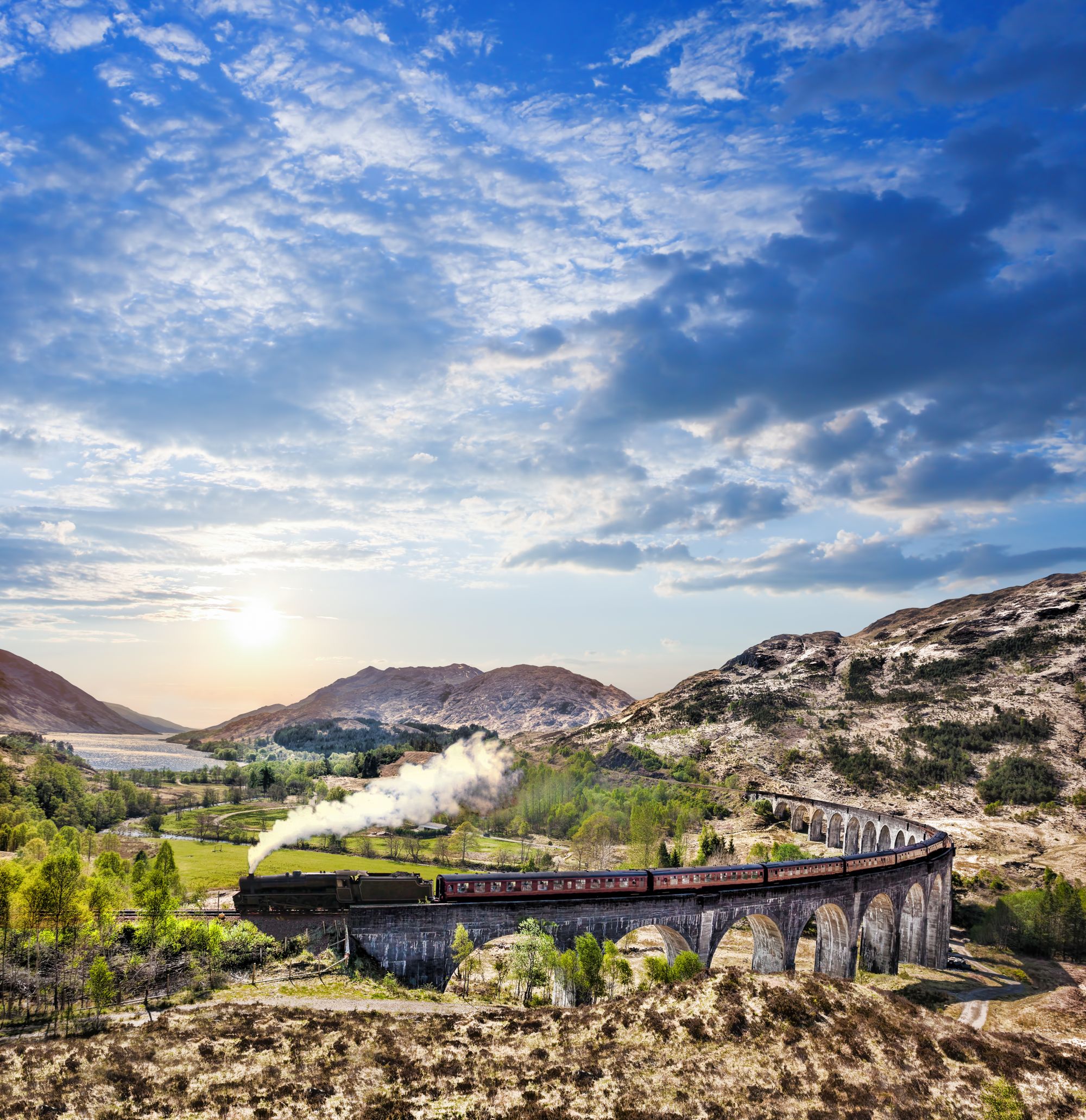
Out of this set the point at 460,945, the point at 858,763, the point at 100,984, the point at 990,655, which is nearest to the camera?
the point at 100,984

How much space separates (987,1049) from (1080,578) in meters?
206

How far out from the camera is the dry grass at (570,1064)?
2483cm

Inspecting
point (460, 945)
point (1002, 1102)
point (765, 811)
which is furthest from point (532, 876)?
point (765, 811)

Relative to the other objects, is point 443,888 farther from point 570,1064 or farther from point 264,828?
point 264,828

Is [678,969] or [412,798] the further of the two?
[412,798]

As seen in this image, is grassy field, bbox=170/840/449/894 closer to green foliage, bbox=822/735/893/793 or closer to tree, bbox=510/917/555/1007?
tree, bbox=510/917/555/1007

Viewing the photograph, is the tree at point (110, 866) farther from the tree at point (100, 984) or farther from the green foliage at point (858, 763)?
the green foliage at point (858, 763)

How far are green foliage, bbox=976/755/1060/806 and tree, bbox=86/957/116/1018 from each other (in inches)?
5367

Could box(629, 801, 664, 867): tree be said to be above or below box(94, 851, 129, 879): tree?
below

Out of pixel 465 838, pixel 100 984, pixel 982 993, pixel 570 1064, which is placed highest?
pixel 100 984

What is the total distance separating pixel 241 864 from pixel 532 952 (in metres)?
57.3

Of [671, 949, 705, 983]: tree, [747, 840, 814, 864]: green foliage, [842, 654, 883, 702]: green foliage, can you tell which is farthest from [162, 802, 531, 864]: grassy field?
[842, 654, 883, 702]: green foliage

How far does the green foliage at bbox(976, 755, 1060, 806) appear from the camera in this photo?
4774 inches

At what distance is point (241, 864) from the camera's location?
80.1 m
